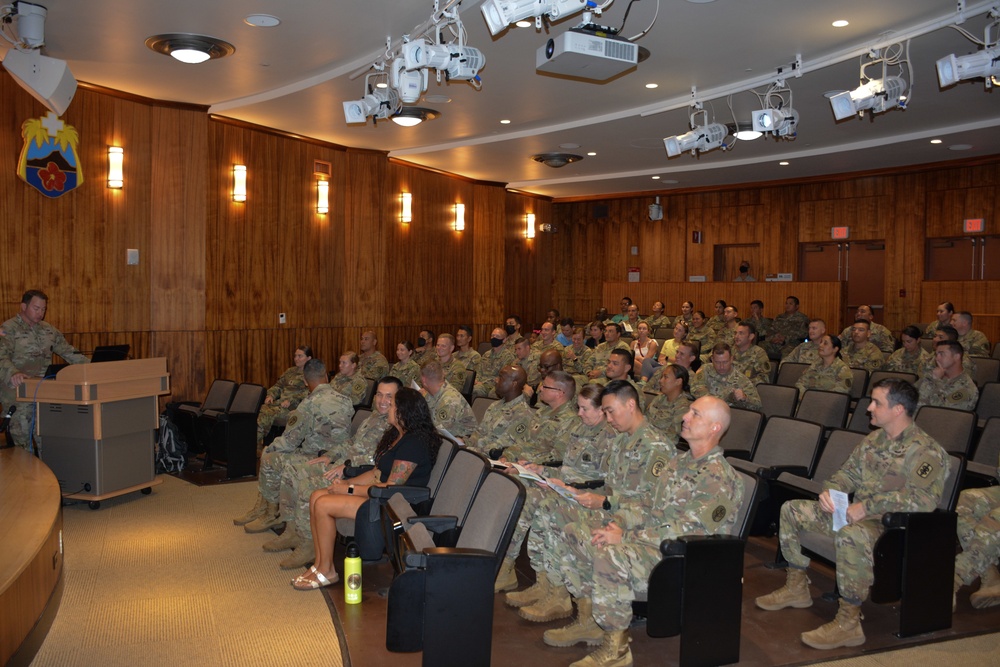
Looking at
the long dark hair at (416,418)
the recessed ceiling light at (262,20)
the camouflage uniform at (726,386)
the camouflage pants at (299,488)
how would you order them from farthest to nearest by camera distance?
the camouflage uniform at (726,386)
the recessed ceiling light at (262,20)
the camouflage pants at (299,488)
the long dark hair at (416,418)

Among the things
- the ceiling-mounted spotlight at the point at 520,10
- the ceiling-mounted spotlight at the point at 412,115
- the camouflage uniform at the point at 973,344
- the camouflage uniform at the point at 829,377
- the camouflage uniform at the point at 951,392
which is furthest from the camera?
the ceiling-mounted spotlight at the point at 412,115

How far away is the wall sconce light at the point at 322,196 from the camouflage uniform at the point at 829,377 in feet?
22.7

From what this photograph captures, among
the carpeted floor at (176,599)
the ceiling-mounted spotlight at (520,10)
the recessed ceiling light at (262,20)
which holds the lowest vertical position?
the carpeted floor at (176,599)

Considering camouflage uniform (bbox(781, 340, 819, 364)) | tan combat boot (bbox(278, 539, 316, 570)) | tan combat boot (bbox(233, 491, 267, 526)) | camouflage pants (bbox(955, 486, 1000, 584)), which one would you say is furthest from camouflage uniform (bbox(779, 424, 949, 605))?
camouflage uniform (bbox(781, 340, 819, 364))

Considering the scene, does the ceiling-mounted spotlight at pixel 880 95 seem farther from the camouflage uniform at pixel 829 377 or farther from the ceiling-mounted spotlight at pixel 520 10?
the ceiling-mounted spotlight at pixel 520 10

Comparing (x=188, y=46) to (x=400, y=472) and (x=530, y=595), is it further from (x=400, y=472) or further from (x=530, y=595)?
(x=530, y=595)

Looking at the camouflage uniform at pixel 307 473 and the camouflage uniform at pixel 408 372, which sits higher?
the camouflage uniform at pixel 408 372

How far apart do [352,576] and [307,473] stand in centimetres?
114

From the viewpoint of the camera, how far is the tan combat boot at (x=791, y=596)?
13.6ft

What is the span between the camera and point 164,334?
907 centimetres

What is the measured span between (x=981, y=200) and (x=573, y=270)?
7865mm

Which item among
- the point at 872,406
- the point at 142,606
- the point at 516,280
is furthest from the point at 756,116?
the point at 516,280

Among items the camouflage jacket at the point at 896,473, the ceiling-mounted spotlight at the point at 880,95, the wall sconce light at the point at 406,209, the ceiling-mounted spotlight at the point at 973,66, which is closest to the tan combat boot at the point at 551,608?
the camouflage jacket at the point at 896,473

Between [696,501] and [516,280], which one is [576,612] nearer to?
[696,501]
